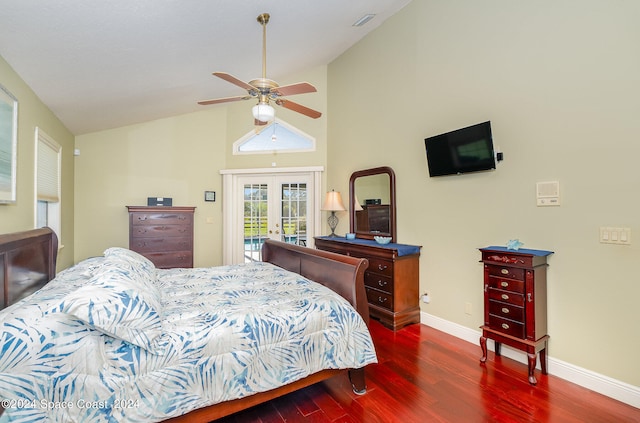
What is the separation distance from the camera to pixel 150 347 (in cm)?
147

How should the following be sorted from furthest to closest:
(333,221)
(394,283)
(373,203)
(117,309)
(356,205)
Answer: (333,221), (356,205), (373,203), (394,283), (117,309)

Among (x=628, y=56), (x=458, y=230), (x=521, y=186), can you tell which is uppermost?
(x=628, y=56)

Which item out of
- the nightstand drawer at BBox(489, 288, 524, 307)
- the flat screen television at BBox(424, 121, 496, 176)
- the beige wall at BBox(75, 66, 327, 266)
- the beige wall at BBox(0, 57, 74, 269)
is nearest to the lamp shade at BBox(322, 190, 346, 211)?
the beige wall at BBox(75, 66, 327, 266)

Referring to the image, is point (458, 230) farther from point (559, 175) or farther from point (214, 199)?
point (214, 199)

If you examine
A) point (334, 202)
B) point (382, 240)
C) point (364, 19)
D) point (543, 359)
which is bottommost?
point (543, 359)

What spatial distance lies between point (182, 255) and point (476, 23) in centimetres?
504

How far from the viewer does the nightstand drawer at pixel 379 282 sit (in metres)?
3.39

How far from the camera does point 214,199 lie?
555 cm

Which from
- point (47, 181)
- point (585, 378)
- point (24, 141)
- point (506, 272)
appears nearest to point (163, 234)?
point (47, 181)

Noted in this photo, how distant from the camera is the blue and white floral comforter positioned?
4.21 ft

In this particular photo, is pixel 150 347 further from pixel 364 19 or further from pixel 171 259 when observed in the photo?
pixel 364 19

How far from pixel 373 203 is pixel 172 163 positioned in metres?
3.63

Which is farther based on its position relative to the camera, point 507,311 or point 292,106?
point 292,106

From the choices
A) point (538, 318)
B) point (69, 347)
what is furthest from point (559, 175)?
point (69, 347)
